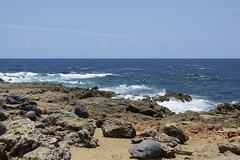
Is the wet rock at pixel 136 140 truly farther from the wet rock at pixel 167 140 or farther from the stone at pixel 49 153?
the stone at pixel 49 153

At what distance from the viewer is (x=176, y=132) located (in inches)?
618

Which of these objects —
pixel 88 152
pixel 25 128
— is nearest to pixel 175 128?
pixel 88 152

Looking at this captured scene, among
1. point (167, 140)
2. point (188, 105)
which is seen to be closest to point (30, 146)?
point (167, 140)

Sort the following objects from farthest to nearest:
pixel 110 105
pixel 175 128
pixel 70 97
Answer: pixel 70 97 < pixel 110 105 < pixel 175 128

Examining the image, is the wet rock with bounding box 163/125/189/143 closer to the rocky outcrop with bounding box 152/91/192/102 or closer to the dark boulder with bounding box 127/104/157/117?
the dark boulder with bounding box 127/104/157/117

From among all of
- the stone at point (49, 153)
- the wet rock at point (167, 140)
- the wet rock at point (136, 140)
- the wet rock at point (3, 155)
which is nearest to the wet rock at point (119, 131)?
the wet rock at point (136, 140)

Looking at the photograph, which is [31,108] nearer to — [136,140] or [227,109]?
[136,140]

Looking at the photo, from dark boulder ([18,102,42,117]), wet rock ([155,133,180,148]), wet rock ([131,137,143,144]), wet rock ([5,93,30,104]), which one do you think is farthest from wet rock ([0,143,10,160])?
wet rock ([5,93,30,104])

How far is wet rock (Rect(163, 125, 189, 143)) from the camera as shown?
15.6 meters

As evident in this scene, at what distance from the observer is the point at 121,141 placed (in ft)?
49.8

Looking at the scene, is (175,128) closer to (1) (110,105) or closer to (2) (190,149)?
(2) (190,149)

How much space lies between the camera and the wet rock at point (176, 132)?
51.3ft

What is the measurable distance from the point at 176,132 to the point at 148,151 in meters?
3.32

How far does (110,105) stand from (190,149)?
41.2 feet
